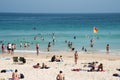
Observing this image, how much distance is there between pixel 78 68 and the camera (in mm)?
22766

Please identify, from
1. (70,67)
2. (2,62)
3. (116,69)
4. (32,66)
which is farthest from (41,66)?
(116,69)

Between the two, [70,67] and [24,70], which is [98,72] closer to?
[70,67]

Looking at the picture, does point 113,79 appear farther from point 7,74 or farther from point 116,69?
point 7,74

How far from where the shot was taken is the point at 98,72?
21.2 metres

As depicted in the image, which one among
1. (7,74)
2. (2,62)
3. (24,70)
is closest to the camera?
(7,74)

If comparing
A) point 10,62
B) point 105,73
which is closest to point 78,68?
point 105,73

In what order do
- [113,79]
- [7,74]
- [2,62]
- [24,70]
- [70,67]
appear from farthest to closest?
[2,62] → [70,67] → [24,70] → [7,74] → [113,79]

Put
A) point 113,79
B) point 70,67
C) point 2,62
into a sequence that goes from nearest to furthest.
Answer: point 113,79
point 70,67
point 2,62

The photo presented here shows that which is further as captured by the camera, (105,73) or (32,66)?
(32,66)

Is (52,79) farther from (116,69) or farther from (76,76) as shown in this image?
(116,69)

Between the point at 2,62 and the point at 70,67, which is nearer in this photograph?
the point at 70,67

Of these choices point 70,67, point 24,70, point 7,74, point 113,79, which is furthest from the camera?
point 70,67

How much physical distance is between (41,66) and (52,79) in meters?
4.81

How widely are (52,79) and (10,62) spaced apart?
24.8 ft
